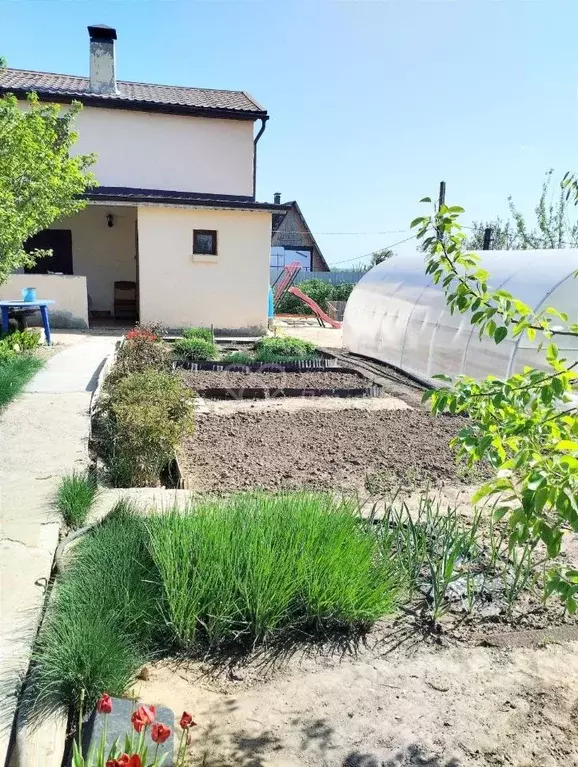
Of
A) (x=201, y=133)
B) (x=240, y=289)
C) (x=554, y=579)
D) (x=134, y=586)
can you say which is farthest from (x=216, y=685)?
(x=201, y=133)

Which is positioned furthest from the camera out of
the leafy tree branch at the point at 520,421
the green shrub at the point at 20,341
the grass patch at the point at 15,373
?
the green shrub at the point at 20,341

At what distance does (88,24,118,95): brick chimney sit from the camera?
54.6 ft

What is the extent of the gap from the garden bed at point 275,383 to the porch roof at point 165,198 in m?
5.67

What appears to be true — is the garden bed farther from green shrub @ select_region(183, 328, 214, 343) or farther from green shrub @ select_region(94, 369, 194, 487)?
green shrub @ select_region(94, 369, 194, 487)

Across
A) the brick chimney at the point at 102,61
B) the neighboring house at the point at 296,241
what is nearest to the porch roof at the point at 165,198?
the brick chimney at the point at 102,61

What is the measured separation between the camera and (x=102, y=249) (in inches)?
661

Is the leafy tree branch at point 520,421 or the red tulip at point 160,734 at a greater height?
the leafy tree branch at point 520,421

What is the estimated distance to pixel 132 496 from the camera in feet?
13.7

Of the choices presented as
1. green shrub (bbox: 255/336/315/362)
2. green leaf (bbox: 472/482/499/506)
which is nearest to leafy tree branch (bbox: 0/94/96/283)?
green shrub (bbox: 255/336/315/362)

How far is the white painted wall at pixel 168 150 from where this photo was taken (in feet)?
52.5

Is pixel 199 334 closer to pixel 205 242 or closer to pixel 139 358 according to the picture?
pixel 205 242

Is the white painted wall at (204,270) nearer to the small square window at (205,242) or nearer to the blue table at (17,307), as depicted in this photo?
the small square window at (205,242)

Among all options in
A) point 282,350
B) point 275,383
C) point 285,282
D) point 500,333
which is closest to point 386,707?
point 500,333

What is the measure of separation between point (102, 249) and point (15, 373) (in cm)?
1048
